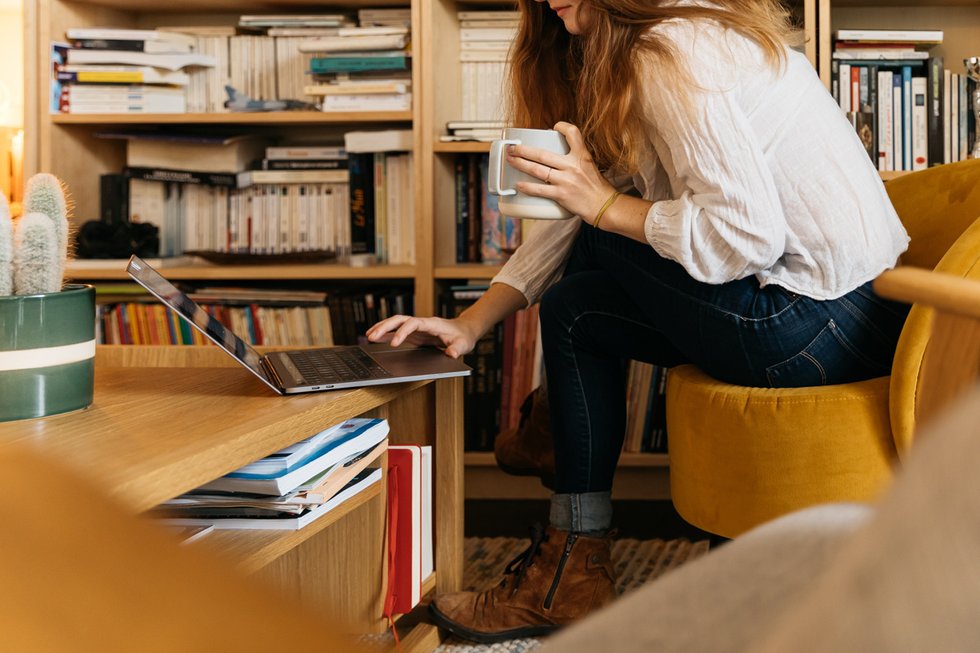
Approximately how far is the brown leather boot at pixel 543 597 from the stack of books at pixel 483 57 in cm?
112

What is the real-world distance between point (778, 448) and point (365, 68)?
4.51 feet

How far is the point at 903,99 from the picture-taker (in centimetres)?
203

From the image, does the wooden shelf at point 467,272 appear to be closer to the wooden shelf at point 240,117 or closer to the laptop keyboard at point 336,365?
the wooden shelf at point 240,117

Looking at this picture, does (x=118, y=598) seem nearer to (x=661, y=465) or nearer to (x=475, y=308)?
(x=475, y=308)

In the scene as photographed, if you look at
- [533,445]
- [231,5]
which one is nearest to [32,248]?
[533,445]

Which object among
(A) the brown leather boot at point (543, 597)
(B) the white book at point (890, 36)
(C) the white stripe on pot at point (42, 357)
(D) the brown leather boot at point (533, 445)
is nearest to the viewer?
(C) the white stripe on pot at point (42, 357)

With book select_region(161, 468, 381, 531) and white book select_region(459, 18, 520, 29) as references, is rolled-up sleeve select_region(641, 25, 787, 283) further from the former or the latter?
white book select_region(459, 18, 520, 29)

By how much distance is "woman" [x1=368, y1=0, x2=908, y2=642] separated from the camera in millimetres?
1095

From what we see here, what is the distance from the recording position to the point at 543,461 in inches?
63.2

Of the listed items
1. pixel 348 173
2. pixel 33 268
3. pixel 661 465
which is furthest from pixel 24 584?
pixel 348 173

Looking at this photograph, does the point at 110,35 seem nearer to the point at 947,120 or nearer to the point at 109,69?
the point at 109,69

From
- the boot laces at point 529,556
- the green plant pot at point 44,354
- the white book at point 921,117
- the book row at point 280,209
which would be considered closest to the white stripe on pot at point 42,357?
the green plant pot at point 44,354

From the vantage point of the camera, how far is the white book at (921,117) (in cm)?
203

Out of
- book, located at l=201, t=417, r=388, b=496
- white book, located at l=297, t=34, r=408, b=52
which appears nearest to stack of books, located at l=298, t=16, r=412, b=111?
white book, located at l=297, t=34, r=408, b=52
